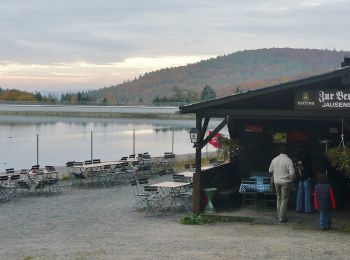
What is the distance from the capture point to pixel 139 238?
1051 centimetres

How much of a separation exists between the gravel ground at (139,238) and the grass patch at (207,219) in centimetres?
25

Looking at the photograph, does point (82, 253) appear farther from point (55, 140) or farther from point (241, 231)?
point (55, 140)

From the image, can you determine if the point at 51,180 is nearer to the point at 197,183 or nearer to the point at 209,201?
the point at 197,183

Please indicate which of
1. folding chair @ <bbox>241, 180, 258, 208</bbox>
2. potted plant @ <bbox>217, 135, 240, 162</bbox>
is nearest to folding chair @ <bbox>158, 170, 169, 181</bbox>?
potted plant @ <bbox>217, 135, 240, 162</bbox>

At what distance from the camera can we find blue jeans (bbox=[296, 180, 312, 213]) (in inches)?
498

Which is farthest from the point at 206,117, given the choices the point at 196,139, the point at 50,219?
the point at 50,219

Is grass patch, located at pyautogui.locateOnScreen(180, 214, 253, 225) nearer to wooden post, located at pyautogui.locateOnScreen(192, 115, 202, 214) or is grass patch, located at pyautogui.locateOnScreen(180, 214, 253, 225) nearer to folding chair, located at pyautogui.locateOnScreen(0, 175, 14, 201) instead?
wooden post, located at pyautogui.locateOnScreen(192, 115, 202, 214)

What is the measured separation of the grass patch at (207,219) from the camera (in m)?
12.0

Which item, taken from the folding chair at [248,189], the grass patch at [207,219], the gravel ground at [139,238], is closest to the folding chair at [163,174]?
the gravel ground at [139,238]

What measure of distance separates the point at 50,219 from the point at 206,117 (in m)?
3.94

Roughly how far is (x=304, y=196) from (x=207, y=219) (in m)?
2.18

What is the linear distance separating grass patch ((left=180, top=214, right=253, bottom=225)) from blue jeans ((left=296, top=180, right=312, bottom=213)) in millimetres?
1389

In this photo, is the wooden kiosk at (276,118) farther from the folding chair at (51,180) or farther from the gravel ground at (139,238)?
the folding chair at (51,180)

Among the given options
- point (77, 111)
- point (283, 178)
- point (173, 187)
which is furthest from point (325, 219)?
point (77, 111)
